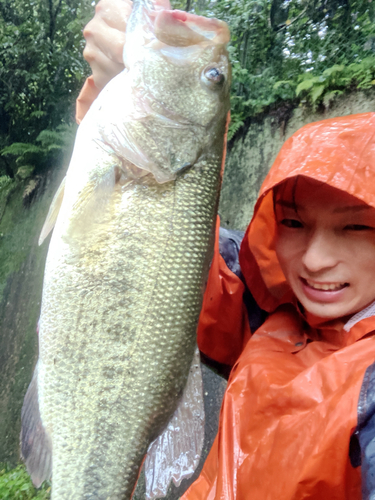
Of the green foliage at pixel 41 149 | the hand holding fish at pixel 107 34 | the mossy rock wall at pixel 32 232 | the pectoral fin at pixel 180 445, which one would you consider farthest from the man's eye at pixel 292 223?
the green foliage at pixel 41 149

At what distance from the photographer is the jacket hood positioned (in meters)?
1.12

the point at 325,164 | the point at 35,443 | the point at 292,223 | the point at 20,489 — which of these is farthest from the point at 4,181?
the point at 325,164

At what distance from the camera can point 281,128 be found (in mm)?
3324

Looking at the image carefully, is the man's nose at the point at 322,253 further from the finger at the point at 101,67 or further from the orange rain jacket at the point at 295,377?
the finger at the point at 101,67

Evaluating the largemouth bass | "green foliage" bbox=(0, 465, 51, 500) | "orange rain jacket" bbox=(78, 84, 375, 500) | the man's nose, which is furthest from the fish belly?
"green foliage" bbox=(0, 465, 51, 500)

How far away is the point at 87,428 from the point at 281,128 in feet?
10.0

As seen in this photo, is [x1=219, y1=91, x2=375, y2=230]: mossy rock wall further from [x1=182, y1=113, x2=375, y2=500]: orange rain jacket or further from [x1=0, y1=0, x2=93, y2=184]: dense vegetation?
[x1=0, y1=0, x2=93, y2=184]: dense vegetation

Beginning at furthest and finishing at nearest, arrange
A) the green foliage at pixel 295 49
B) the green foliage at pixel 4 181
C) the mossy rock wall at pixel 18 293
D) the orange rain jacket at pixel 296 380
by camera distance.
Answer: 1. the green foliage at pixel 4 181
2. the mossy rock wall at pixel 18 293
3. the green foliage at pixel 295 49
4. the orange rain jacket at pixel 296 380

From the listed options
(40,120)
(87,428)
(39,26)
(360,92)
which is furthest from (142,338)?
(39,26)

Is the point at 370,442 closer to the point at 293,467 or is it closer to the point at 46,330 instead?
the point at 293,467

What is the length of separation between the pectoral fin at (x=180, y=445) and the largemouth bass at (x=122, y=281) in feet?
0.12

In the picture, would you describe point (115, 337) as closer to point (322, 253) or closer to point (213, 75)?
point (322, 253)

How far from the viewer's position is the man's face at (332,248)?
1.14 metres

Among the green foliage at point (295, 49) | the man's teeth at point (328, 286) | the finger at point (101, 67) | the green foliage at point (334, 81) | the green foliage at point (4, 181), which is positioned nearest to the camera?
the man's teeth at point (328, 286)
